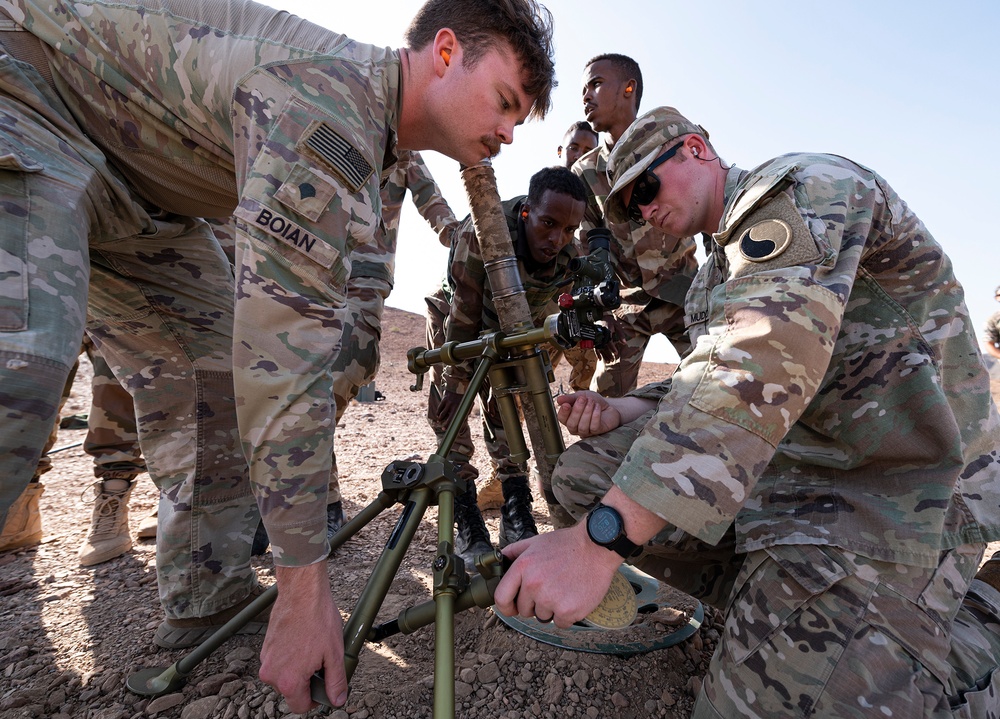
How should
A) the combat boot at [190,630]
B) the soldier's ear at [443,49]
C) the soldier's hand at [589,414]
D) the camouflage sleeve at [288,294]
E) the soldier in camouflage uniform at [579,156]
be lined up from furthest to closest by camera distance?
1. the soldier in camouflage uniform at [579,156]
2. the soldier's hand at [589,414]
3. the combat boot at [190,630]
4. the soldier's ear at [443,49]
5. the camouflage sleeve at [288,294]

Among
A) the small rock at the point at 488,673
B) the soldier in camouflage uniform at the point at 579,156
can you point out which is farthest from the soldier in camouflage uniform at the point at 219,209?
the soldier in camouflage uniform at the point at 579,156

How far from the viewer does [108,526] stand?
3.29 meters

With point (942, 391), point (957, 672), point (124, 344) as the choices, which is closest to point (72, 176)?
point (124, 344)

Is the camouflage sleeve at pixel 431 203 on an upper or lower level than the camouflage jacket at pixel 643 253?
upper

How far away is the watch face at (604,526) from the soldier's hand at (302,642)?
0.68 metres

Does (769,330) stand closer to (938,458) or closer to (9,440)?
(938,458)

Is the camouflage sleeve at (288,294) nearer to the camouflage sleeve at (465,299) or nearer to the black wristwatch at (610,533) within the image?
the black wristwatch at (610,533)

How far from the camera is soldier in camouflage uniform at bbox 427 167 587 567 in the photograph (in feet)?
11.9

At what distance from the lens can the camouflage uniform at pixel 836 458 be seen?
1342 mm

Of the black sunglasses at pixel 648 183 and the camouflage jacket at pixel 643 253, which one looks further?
the camouflage jacket at pixel 643 253

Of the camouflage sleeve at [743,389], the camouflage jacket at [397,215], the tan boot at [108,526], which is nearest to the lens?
the camouflage sleeve at [743,389]

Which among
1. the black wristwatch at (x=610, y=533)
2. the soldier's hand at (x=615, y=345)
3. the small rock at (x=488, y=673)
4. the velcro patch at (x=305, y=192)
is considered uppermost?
the velcro patch at (x=305, y=192)

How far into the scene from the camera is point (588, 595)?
1.33m

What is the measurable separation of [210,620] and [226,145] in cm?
179
